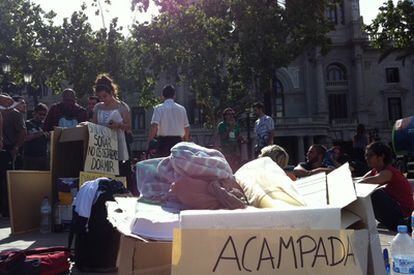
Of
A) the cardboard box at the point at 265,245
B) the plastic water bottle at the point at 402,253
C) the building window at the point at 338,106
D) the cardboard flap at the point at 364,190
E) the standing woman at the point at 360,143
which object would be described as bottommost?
the plastic water bottle at the point at 402,253

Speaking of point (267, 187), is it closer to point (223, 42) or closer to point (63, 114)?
point (63, 114)

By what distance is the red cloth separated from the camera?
5723 mm

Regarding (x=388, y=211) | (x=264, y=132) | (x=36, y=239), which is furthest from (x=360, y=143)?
(x=36, y=239)

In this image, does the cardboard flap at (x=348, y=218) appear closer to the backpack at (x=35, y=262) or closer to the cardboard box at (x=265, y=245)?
the cardboard box at (x=265, y=245)

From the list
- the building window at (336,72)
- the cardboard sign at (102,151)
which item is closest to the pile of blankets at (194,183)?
the cardboard sign at (102,151)

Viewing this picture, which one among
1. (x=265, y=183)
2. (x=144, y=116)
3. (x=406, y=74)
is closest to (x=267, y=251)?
(x=265, y=183)

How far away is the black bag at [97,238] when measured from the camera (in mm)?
4004

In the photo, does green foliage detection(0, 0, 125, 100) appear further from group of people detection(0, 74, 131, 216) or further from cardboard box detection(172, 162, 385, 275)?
cardboard box detection(172, 162, 385, 275)

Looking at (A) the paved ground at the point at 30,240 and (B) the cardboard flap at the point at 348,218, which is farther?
(A) the paved ground at the point at 30,240

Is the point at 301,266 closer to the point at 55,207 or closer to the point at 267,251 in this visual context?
the point at 267,251

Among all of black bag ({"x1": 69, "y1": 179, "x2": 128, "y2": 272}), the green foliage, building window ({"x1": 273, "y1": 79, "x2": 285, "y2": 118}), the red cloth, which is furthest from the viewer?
building window ({"x1": 273, "y1": 79, "x2": 285, "y2": 118})

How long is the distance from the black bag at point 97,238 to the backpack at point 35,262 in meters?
0.40

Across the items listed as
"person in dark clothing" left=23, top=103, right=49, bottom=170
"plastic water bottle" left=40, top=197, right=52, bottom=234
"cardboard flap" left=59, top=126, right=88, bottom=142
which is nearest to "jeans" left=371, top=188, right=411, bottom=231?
"cardboard flap" left=59, top=126, right=88, bottom=142

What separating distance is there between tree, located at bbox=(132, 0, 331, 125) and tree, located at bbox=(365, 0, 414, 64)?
2.42 m
